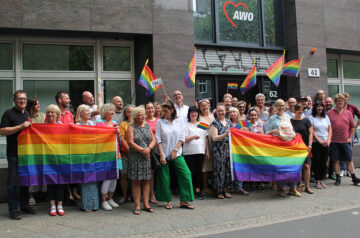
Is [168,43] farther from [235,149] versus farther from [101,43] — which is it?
[235,149]

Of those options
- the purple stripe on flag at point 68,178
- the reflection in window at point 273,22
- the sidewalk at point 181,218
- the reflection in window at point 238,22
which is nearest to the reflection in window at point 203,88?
the reflection in window at point 238,22

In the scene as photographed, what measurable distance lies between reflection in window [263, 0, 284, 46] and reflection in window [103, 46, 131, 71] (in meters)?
4.99

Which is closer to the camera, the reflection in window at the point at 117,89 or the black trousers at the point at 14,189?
the black trousers at the point at 14,189

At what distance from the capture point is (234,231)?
4.54m

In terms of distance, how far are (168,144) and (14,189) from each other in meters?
2.70

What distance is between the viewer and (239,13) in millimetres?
10719

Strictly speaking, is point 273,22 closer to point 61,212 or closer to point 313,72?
point 313,72

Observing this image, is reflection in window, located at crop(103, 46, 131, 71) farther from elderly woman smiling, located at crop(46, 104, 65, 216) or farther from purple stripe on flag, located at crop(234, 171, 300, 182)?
purple stripe on flag, located at crop(234, 171, 300, 182)

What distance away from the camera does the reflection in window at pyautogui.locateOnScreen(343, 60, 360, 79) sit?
40.5ft

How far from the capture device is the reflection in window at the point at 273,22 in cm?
1112

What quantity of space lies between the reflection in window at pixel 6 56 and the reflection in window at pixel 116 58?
8.11 ft

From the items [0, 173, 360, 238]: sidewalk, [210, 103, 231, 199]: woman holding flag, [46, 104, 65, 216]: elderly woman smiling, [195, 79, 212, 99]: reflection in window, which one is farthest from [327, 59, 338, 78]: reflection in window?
[46, 104, 65, 216]: elderly woman smiling

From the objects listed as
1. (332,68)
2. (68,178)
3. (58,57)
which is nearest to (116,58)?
(58,57)

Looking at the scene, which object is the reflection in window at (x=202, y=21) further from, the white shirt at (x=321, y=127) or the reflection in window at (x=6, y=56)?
the reflection in window at (x=6, y=56)
